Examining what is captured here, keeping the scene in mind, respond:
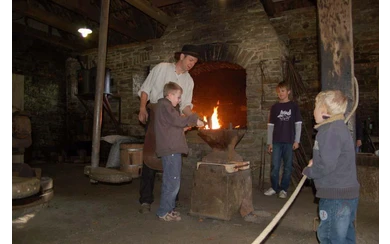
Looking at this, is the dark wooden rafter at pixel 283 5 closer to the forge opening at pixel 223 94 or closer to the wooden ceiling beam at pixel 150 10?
the forge opening at pixel 223 94

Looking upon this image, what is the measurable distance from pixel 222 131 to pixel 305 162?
3227mm

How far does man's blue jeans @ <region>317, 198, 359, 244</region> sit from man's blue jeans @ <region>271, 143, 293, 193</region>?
272cm

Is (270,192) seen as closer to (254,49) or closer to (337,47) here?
(337,47)

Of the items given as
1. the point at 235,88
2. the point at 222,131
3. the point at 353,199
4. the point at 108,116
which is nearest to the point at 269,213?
the point at 222,131

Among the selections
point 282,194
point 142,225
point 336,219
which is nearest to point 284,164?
point 282,194

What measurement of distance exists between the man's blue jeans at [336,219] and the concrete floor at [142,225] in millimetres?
774

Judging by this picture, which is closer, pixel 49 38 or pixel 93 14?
pixel 93 14

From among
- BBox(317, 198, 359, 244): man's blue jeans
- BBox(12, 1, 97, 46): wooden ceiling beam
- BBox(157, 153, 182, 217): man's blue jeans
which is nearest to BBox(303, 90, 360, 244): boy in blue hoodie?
BBox(317, 198, 359, 244): man's blue jeans

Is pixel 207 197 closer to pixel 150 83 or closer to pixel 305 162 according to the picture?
pixel 150 83

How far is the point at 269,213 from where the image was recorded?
12.7 feet

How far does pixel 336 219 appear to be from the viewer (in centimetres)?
225

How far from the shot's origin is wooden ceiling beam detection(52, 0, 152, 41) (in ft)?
22.4

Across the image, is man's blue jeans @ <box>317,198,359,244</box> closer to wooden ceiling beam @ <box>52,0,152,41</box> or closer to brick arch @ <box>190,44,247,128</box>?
brick arch @ <box>190,44,247,128</box>

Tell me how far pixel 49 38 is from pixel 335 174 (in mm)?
9149
